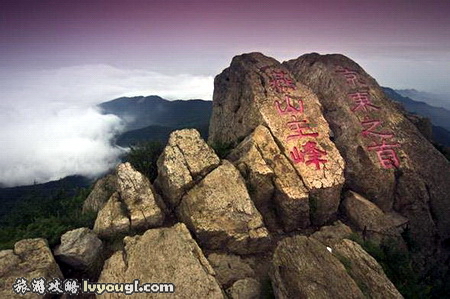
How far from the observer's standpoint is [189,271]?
A: 1264 cm

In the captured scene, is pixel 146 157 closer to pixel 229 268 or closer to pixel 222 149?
pixel 222 149

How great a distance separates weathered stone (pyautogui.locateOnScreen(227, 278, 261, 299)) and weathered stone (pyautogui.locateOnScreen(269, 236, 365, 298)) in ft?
3.78

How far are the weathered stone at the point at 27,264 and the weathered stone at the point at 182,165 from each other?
261 inches

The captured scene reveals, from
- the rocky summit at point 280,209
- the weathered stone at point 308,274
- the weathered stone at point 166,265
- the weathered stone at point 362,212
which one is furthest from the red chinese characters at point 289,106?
the weathered stone at point 166,265

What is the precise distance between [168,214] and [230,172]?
14.6 feet

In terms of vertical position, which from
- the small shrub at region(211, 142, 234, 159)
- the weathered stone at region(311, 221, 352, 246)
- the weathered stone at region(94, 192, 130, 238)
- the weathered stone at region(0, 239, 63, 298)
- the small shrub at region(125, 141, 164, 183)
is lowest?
the weathered stone at region(311, 221, 352, 246)

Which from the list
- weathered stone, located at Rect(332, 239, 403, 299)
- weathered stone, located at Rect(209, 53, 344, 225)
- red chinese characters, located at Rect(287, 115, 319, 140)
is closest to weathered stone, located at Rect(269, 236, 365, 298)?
weathered stone, located at Rect(332, 239, 403, 299)

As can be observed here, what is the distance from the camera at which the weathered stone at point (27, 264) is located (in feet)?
39.8

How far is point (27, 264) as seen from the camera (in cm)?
1312

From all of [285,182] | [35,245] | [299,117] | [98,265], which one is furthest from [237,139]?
[35,245]

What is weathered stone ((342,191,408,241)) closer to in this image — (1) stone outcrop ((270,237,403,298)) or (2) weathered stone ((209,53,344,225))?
(2) weathered stone ((209,53,344,225))

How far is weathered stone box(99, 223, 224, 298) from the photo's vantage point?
12109 millimetres

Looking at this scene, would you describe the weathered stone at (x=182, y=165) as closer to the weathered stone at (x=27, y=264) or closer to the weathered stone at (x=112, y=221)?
the weathered stone at (x=112, y=221)

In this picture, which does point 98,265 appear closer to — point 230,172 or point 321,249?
point 230,172
